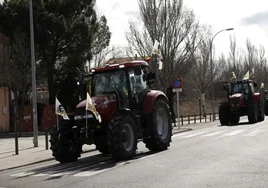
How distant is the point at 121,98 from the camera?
1338cm

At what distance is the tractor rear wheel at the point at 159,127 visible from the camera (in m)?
14.2

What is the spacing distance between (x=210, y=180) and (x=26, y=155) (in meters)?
9.00

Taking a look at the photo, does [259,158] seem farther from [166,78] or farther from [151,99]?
[166,78]

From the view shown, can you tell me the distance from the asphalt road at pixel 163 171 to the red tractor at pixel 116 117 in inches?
17.3

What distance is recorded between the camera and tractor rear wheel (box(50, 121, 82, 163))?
12.9 metres

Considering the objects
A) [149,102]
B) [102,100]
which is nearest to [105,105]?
[102,100]

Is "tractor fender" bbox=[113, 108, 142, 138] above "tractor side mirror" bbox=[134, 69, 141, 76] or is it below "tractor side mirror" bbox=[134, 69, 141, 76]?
below

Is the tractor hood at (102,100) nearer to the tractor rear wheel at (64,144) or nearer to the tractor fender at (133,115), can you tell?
the tractor fender at (133,115)

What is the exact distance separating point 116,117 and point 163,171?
2.72 m

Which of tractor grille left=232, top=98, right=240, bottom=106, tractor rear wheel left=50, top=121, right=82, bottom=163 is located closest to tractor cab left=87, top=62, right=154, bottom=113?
tractor rear wheel left=50, top=121, right=82, bottom=163

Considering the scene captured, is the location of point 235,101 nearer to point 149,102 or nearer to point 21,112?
point 21,112

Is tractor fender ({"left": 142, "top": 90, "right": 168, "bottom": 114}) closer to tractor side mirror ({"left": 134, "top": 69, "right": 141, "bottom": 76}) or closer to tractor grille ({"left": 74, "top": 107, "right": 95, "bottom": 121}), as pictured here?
tractor side mirror ({"left": 134, "top": 69, "right": 141, "bottom": 76})

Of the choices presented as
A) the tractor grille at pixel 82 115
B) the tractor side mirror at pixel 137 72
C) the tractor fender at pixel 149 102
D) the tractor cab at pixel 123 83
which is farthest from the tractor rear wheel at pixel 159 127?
the tractor grille at pixel 82 115

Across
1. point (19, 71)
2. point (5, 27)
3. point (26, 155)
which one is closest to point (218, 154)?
point (26, 155)
